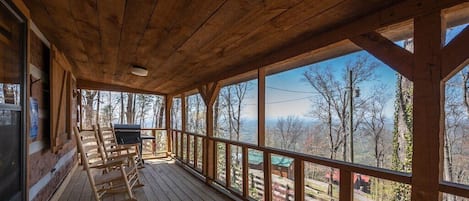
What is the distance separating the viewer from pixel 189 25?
7.07 ft

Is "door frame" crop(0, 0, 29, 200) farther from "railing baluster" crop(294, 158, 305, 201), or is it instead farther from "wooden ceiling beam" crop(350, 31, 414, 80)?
"wooden ceiling beam" crop(350, 31, 414, 80)

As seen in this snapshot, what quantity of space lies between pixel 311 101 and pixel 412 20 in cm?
249

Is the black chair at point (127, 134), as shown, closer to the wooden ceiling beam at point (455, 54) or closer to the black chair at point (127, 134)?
the black chair at point (127, 134)

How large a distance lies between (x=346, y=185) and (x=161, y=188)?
3.12 m

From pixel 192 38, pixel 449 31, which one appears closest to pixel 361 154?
pixel 449 31

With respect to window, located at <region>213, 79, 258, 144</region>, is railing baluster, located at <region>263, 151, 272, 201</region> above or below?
below

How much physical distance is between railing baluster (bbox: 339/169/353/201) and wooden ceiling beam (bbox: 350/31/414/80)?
833 mm

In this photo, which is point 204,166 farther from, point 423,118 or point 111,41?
point 423,118

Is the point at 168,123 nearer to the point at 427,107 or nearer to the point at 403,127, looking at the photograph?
the point at 403,127

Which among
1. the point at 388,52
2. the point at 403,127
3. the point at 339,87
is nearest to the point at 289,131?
the point at 339,87

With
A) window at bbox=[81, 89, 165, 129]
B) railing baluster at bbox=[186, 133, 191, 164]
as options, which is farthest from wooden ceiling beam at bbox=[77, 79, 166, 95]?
window at bbox=[81, 89, 165, 129]

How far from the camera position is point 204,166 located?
4867mm

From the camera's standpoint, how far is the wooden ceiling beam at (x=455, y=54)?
1.31m

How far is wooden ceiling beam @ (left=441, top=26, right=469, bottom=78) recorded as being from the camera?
1.31 m
